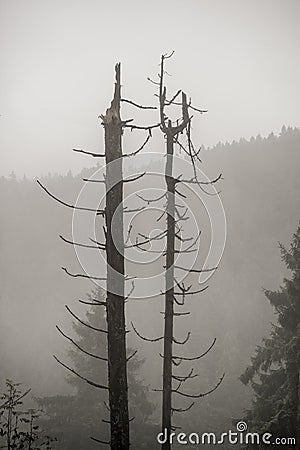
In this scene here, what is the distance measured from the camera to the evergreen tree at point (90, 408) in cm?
1902

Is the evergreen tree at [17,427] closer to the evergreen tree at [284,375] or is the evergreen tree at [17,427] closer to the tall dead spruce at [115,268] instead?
the tall dead spruce at [115,268]

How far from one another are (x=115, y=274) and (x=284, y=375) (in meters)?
9.93

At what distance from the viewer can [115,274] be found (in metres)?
4.81

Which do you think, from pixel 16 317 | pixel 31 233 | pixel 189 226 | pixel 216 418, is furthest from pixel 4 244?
pixel 216 418

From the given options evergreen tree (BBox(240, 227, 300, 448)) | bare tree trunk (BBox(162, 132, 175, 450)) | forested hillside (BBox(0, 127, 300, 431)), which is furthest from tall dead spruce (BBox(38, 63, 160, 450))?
forested hillside (BBox(0, 127, 300, 431))

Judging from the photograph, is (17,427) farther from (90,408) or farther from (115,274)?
(90,408)

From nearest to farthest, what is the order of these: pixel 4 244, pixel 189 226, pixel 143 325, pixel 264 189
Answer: pixel 143 325
pixel 189 226
pixel 264 189
pixel 4 244

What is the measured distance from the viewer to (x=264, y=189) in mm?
56094

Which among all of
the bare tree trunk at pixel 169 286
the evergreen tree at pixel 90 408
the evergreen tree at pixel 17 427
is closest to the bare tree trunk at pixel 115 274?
the bare tree trunk at pixel 169 286

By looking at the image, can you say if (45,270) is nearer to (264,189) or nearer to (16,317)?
(16,317)

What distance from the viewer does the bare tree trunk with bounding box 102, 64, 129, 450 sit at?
478 centimetres

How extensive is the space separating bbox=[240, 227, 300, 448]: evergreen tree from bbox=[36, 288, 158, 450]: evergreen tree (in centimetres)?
880

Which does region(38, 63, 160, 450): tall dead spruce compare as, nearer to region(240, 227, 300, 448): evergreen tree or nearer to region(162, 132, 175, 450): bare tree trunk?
region(162, 132, 175, 450): bare tree trunk

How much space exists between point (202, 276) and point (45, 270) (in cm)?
2303
